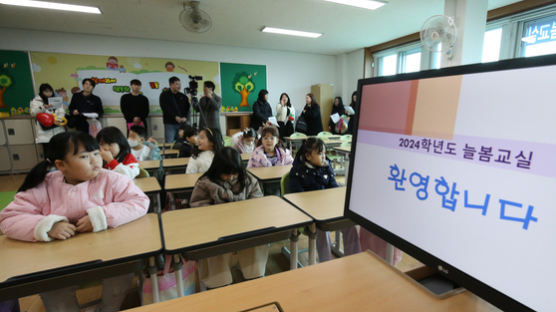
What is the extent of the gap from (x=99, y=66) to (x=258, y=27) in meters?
3.27

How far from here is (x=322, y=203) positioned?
4.93 ft

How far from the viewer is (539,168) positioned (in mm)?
360

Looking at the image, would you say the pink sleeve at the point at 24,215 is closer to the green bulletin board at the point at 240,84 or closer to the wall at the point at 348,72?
the green bulletin board at the point at 240,84

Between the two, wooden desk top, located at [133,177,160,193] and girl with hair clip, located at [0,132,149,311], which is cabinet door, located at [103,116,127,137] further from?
girl with hair clip, located at [0,132,149,311]

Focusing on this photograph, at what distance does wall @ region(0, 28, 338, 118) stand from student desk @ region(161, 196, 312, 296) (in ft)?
17.5

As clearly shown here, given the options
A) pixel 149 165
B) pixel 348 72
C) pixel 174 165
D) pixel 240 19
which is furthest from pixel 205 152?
pixel 348 72

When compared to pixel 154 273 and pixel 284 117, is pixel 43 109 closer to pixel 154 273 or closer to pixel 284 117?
pixel 284 117

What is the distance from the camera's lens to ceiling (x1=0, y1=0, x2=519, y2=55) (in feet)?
12.3

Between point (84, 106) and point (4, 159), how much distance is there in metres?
1.64

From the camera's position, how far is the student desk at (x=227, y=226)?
3.53 ft

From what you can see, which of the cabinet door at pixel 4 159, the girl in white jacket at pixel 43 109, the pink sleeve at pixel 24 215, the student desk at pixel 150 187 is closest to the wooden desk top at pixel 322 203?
the student desk at pixel 150 187

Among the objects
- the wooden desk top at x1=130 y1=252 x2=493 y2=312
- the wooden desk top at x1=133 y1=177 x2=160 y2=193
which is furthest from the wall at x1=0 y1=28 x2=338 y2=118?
the wooden desk top at x1=130 y1=252 x2=493 y2=312

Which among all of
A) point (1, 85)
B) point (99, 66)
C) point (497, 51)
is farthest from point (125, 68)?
point (497, 51)

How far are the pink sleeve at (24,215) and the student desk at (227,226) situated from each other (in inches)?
19.6
